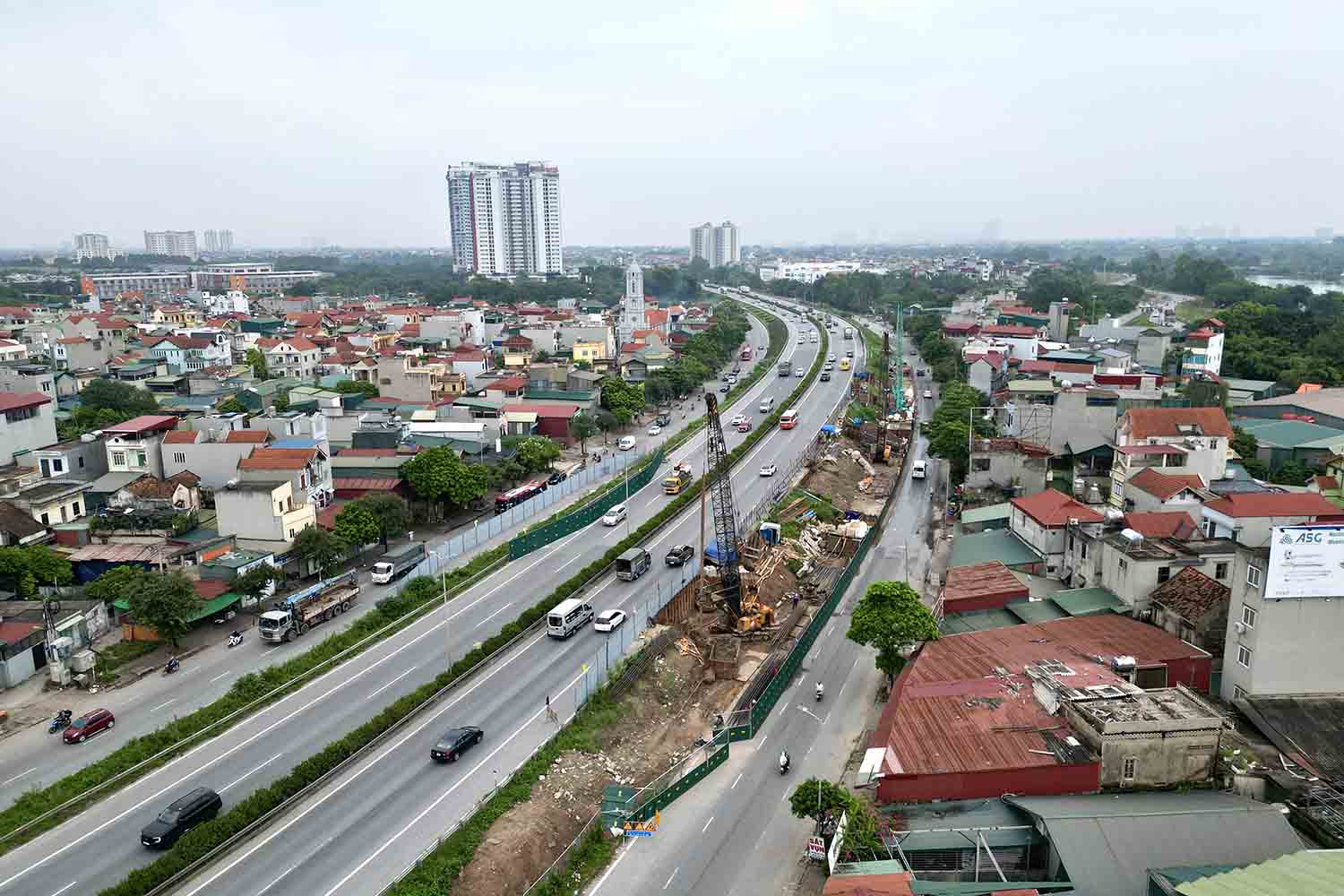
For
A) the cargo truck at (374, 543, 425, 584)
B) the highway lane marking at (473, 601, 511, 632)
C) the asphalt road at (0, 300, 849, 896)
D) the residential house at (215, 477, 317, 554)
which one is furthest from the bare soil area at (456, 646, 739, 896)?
the residential house at (215, 477, 317, 554)

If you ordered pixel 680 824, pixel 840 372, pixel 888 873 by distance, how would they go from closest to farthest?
pixel 888 873, pixel 680 824, pixel 840 372

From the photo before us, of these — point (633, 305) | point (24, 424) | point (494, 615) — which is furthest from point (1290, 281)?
point (24, 424)

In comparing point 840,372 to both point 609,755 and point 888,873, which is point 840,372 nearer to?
point 609,755

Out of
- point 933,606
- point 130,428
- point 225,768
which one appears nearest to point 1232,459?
point 933,606

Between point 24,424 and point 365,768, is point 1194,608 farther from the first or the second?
point 24,424

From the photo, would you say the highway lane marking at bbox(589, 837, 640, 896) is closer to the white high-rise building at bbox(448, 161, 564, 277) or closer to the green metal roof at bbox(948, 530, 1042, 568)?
the green metal roof at bbox(948, 530, 1042, 568)
